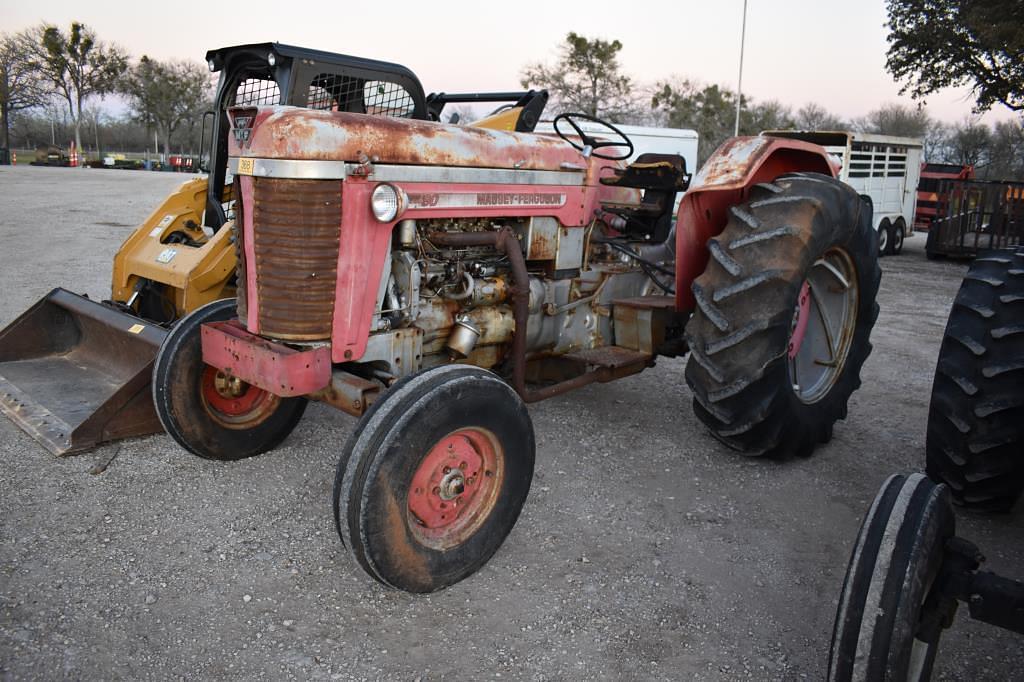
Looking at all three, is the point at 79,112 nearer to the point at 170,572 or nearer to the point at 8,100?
the point at 8,100

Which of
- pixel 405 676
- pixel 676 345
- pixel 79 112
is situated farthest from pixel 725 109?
pixel 405 676

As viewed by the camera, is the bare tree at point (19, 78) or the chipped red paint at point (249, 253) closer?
the chipped red paint at point (249, 253)

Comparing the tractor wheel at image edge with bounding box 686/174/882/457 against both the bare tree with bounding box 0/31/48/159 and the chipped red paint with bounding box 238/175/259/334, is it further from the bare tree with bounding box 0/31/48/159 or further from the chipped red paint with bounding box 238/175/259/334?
the bare tree with bounding box 0/31/48/159

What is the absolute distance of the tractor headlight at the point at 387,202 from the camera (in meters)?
2.94

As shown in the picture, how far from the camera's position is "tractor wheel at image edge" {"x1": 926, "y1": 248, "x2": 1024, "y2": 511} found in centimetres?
330

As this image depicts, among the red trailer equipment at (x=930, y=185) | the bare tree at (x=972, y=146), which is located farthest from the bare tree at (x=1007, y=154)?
the red trailer equipment at (x=930, y=185)

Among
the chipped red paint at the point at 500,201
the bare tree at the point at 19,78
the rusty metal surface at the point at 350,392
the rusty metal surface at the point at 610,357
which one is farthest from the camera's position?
the bare tree at the point at 19,78

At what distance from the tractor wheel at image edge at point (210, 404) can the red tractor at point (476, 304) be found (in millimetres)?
10

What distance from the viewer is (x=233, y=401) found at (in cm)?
391

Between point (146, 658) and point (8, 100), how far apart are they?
45521mm

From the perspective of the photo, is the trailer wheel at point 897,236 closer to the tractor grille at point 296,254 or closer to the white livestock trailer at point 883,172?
the white livestock trailer at point 883,172

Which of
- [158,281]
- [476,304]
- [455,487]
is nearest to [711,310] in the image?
[476,304]

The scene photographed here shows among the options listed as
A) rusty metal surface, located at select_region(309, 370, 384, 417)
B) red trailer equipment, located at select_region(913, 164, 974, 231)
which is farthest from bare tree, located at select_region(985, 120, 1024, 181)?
rusty metal surface, located at select_region(309, 370, 384, 417)

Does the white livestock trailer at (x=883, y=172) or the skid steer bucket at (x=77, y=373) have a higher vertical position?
the white livestock trailer at (x=883, y=172)
